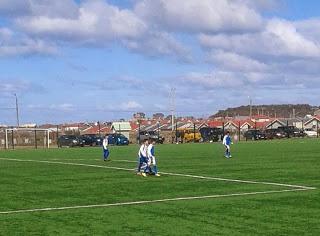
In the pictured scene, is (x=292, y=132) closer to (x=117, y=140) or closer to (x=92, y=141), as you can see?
(x=117, y=140)

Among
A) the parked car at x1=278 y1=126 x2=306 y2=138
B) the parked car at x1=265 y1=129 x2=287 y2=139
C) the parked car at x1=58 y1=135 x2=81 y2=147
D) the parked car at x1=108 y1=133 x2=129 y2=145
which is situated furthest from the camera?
the parked car at x1=278 y1=126 x2=306 y2=138

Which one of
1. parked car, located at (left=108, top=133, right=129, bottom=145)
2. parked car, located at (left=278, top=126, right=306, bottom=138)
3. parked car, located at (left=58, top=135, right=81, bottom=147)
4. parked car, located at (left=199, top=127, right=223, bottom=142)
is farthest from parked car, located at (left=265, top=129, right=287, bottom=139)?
parked car, located at (left=58, top=135, right=81, bottom=147)

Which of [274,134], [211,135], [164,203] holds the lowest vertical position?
[164,203]

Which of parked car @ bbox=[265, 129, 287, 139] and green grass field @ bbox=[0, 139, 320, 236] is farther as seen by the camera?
parked car @ bbox=[265, 129, 287, 139]

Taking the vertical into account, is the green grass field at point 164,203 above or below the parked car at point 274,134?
below

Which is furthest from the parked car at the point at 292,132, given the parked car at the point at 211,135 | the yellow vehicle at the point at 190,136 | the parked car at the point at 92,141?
the parked car at the point at 92,141

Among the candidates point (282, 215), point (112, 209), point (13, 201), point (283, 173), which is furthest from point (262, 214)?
point (283, 173)

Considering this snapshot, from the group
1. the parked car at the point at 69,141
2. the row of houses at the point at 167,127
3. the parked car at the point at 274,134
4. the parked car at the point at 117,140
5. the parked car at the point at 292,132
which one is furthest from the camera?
the row of houses at the point at 167,127

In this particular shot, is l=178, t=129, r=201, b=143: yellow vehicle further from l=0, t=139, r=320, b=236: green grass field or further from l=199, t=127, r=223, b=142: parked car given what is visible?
l=0, t=139, r=320, b=236: green grass field

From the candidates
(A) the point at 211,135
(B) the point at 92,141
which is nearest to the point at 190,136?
(A) the point at 211,135

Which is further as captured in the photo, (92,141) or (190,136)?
(190,136)

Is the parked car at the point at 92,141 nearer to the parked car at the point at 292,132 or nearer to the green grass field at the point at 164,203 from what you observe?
the parked car at the point at 292,132

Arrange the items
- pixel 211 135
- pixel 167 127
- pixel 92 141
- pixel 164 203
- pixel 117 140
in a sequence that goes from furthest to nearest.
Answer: pixel 167 127 < pixel 211 135 < pixel 117 140 < pixel 92 141 < pixel 164 203

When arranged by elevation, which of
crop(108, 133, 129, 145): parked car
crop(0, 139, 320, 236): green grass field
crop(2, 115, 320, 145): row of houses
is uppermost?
crop(2, 115, 320, 145): row of houses
